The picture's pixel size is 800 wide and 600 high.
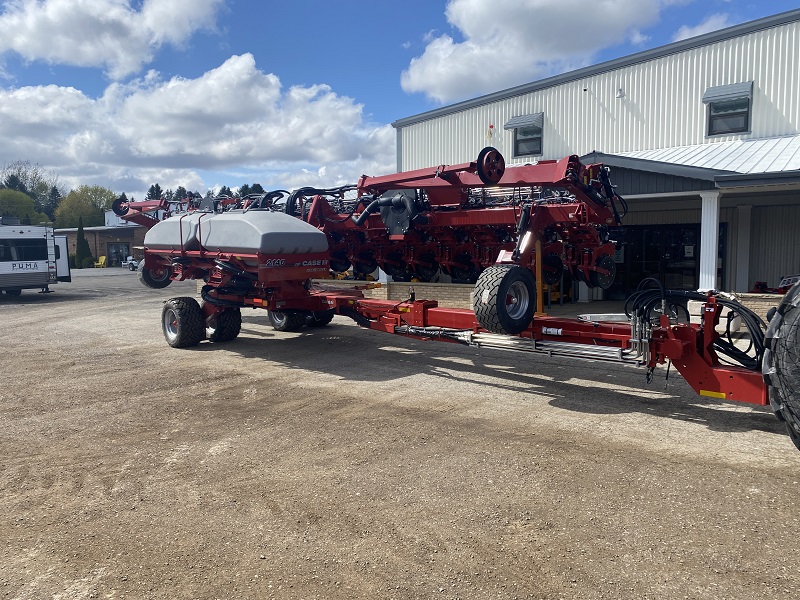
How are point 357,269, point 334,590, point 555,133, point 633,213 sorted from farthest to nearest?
1. point 555,133
2. point 633,213
3. point 357,269
4. point 334,590

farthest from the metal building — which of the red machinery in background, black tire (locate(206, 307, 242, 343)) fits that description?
black tire (locate(206, 307, 242, 343))

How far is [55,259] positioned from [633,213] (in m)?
19.3

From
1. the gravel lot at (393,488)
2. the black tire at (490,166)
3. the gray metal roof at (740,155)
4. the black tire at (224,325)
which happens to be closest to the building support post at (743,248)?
the gray metal roof at (740,155)

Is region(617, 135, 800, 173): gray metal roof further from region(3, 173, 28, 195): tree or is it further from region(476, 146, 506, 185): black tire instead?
region(3, 173, 28, 195): tree

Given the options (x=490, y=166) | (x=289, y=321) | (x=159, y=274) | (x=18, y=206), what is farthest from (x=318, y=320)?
(x=18, y=206)

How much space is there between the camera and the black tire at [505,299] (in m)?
6.57

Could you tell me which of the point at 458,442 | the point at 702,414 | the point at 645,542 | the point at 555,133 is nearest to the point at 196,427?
the point at 458,442

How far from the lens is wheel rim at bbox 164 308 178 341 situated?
10.6 m

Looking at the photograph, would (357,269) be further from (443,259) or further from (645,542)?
(645,542)

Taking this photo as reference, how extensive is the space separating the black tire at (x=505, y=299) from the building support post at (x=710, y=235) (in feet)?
22.6

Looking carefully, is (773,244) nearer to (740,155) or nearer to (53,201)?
(740,155)

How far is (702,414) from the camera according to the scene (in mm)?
6258

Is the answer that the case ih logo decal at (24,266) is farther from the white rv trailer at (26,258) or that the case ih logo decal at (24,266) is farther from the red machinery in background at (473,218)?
the red machinery in background at (473,218)

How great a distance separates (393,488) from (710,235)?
10.0 meters
